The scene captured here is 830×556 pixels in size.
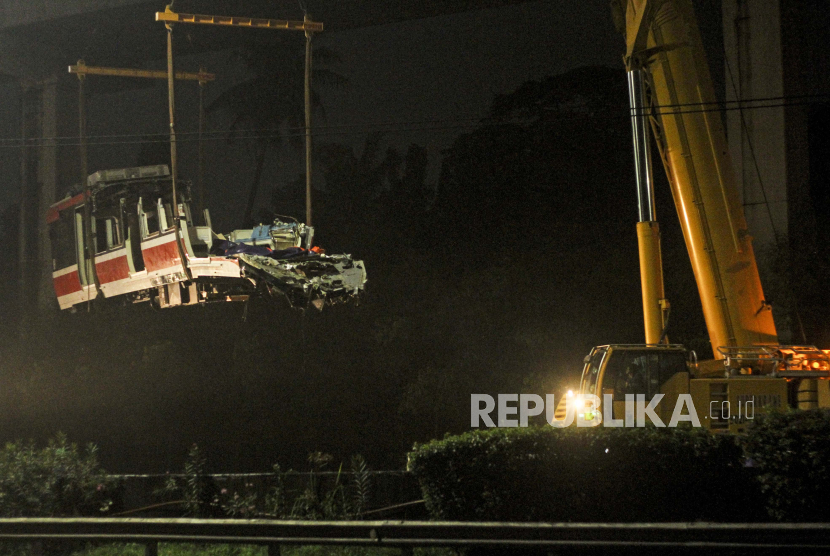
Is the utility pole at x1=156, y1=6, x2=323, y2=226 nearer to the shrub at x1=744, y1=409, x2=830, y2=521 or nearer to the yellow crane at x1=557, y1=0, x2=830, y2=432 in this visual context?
the yellow crane at x1=557, y1=0, x2=830, y2=432

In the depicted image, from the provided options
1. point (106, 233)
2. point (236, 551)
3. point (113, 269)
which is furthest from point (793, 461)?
point (106, 233)

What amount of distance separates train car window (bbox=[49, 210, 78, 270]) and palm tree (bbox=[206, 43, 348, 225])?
3954mm

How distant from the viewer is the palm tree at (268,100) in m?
18.3

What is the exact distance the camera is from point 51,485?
9.41 metres

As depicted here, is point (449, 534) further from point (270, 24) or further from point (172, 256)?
point (270, 24)

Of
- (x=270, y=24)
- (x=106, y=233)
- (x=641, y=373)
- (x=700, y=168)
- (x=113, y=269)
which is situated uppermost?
(x=270, y=24)

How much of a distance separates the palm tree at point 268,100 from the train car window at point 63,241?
3.95 m

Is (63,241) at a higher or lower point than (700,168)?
lower

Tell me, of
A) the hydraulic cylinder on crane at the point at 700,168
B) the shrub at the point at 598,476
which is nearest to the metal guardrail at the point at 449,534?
the shrub at the point at 598,476

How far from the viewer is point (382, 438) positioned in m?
17.2

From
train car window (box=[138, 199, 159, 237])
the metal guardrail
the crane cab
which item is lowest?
the metal guardrail

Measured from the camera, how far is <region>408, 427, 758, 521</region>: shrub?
785 cm

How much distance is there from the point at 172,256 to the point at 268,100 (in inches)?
237

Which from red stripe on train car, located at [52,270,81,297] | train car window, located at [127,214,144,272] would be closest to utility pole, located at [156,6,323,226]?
train car window, located at [127,214,144,272]
